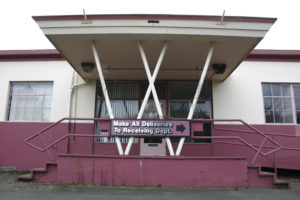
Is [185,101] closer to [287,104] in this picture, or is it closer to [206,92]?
[206,92]

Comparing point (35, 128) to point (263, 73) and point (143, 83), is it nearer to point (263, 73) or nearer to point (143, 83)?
point (143, 83)

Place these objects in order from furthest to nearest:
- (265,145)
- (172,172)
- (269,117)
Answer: (269,117), (265,145), (172,172)

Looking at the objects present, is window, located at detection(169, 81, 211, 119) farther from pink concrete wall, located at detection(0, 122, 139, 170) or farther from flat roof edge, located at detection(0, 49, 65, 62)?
flat roof edge, located at detection(0, 49, 65, 62)

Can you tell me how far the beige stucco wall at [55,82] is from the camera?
883cm

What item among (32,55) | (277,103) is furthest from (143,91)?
(277,103)

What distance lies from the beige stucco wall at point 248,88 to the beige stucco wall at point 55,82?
4.97 m

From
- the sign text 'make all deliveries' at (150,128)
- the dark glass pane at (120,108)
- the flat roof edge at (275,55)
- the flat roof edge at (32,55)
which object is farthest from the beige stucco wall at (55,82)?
the flat roof edge at (275,55)

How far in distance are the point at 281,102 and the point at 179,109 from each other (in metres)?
3.99

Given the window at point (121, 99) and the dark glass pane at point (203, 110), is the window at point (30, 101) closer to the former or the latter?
the window at point (121, 99)

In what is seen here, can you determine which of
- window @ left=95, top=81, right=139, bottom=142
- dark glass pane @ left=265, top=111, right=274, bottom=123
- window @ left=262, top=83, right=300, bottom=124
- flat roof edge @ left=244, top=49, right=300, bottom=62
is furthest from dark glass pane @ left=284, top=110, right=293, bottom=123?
window @ left=95, top=81, right=139, bottom=142

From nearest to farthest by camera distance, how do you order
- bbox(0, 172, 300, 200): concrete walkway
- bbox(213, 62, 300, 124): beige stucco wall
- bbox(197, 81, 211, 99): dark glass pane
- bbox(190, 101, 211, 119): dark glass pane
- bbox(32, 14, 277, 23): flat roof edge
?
bbox(0, 172, 300, 200): concrete walkway
bbox(32, 14, 277, 23): flat roof edge
bbox(213, 62, 300, 124): beige stucco wall
bbox(190, 101, 211, 119): dark glass pane
bbox(197, 81, 211, 99): dark glass pane

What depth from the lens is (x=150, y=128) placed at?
586 centimetres

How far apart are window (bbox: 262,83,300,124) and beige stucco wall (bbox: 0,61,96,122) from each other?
6.76m

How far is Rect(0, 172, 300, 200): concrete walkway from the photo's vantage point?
4867 mm
